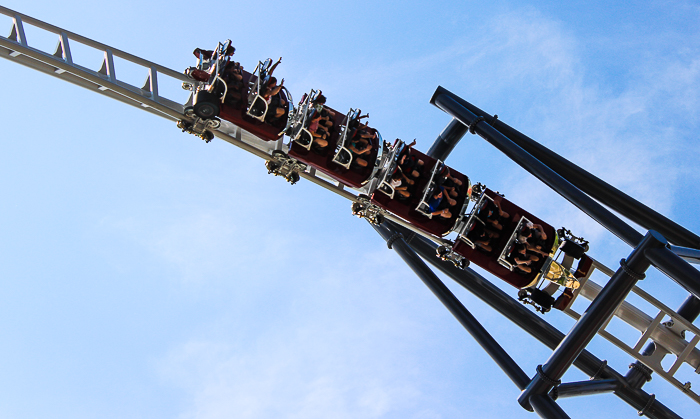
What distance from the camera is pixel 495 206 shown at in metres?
9.80

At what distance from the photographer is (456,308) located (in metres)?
9.82

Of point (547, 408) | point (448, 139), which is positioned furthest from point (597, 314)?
point (448, 139)

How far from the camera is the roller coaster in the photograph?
8422 millimetres

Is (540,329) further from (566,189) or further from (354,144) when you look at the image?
(354,144)

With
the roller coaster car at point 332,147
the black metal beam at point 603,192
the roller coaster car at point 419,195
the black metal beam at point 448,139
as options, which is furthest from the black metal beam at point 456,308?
the black metal beam at point 603,192

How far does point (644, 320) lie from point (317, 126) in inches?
218

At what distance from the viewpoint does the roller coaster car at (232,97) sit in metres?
8.82

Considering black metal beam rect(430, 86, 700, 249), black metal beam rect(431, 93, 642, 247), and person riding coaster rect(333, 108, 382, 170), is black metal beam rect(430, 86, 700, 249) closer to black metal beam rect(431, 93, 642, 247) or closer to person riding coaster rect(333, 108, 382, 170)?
black metal beam rect(431, 93, 642, 247)

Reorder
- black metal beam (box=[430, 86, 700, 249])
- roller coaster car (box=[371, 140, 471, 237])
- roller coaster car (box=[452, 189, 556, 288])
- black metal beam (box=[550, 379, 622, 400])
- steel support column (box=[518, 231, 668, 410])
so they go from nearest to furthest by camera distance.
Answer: steel support column (box=[518, 231, 668, 410]) < black metal beam (box=[550, 379, 622, 400]) < roller coaster car (box=[371, 140, 471, 237]) < black metal beam (box=[430, 86, 700, 249]) < roller coaster car (box=[452, 189, 556, 288])

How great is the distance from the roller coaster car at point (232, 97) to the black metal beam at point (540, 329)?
3798 mm

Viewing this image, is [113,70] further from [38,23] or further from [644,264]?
[644,264]

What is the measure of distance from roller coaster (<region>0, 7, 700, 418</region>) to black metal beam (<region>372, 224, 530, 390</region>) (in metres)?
0.02

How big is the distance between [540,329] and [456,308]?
1547 millimetres

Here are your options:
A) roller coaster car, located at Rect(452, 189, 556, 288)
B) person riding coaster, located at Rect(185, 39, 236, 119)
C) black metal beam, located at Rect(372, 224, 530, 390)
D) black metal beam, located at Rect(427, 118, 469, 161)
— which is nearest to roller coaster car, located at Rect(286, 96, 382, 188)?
person riding coaster, located at Rect(185, 39, 236, 119)
